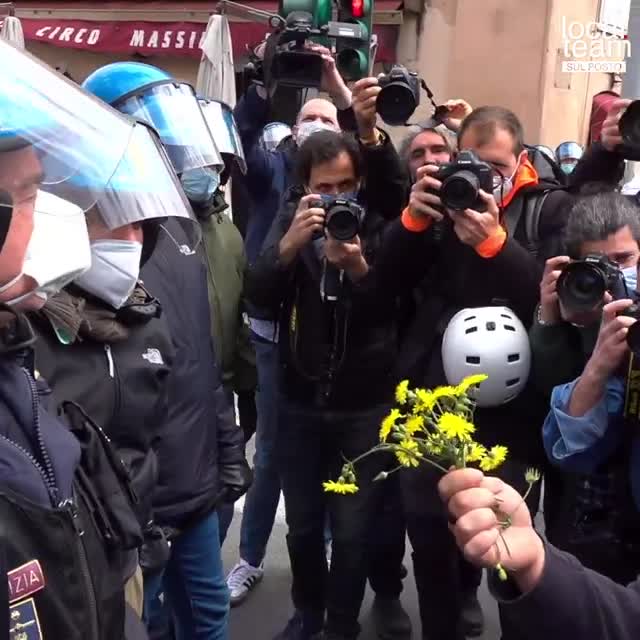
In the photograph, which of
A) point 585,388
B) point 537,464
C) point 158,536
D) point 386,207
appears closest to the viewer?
point 158,536

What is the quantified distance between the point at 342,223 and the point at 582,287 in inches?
31.8

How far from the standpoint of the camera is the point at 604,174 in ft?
9.64

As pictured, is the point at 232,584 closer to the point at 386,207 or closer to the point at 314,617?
the point at 314,617

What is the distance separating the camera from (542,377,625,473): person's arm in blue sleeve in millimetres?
2170

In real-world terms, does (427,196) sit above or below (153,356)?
above

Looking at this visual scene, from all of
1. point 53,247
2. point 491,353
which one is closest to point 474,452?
point 53,247

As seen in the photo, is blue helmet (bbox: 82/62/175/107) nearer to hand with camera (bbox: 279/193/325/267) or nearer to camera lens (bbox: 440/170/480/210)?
hand with camera (bbox: 279/193/325/267)

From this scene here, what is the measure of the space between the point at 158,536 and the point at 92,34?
939 cm

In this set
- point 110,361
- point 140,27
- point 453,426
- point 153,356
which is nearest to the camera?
point 453,426

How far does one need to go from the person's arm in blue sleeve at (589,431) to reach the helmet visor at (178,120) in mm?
1182

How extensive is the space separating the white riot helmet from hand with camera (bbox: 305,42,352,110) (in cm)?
125

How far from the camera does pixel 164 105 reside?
253 cm

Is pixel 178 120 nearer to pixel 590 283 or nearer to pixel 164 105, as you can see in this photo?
pixel 164 105

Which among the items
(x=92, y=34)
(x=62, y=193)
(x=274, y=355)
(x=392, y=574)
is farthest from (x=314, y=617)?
(x=92, y=34)
